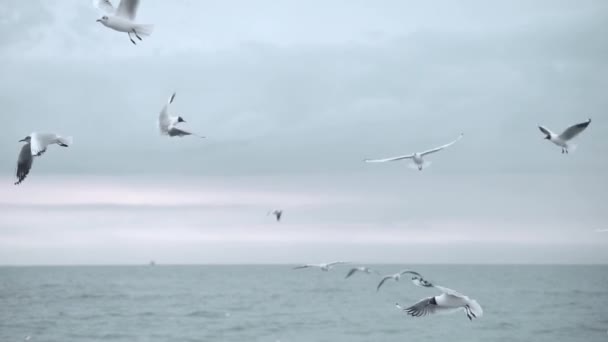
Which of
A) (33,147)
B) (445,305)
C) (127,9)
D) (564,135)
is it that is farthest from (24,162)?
(564,135)

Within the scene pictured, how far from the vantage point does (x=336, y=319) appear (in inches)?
2349

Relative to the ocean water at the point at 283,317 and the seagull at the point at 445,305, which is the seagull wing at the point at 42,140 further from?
the ocean water at the point at 283,317

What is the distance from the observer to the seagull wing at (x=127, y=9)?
50.4 feet

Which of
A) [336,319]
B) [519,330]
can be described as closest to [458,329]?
[519,330]

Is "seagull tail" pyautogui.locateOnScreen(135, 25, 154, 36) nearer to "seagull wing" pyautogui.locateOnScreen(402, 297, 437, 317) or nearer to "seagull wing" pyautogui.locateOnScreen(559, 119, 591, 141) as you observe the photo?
"seagull wing" pyautogui.locateOnScreen(402, 297, 437, 317)

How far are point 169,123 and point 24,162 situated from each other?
113 inches

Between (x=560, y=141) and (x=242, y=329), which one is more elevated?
(x=560, y=141)

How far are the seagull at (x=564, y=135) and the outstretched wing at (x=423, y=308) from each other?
4.69m

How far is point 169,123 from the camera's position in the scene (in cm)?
1777

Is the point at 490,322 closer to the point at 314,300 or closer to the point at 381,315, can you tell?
the point at 381,315

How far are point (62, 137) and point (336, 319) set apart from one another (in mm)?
45890

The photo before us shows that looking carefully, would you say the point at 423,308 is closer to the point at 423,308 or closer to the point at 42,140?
the point at 423,308

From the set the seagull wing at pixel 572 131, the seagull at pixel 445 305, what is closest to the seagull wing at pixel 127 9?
the seagull at pixel 445 305

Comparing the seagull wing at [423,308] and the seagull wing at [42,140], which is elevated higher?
the seagull wing at [42,140]
